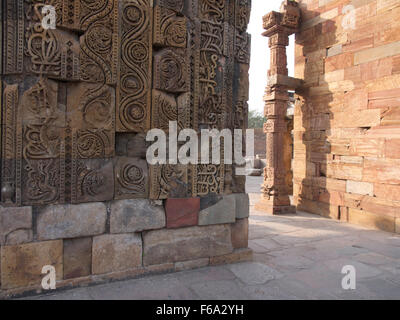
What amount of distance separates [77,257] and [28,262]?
15.1 inches

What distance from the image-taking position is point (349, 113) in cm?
582

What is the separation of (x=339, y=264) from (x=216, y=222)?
1.49 meters

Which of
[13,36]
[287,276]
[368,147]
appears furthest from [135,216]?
[368,147]

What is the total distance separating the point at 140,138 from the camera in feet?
9.86

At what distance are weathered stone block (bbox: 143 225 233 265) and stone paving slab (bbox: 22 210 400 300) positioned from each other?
6.4 inches

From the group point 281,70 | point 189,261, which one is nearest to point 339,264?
point 189,261

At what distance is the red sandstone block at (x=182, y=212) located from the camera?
309cm

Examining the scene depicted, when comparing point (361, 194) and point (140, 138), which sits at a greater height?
point (140, 138)

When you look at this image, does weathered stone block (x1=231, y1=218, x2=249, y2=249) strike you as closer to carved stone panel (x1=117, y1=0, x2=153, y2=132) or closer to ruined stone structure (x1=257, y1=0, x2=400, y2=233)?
carved stone panel (x1=117, y1=0, x2=153, y2=132)

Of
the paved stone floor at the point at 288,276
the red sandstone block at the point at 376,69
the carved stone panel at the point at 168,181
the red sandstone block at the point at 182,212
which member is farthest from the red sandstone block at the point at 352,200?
the carved stone panel at the point at 168,181

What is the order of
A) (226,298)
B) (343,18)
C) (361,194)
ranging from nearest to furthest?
(226,298), (361,194), (343,18)

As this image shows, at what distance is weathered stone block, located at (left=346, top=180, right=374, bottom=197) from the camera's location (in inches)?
213

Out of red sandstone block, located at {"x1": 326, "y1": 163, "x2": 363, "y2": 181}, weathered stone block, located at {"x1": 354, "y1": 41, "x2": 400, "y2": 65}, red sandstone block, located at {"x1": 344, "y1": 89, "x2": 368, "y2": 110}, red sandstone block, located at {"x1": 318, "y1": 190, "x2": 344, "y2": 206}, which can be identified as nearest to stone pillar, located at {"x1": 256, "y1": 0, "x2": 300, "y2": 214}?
red sandstone block, located at {"x1": 318, "y1": 190, "x2": 344, "y2": 206}

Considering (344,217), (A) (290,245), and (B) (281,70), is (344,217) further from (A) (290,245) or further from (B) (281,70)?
(B) (281,70)
